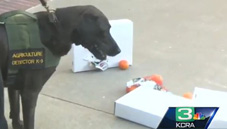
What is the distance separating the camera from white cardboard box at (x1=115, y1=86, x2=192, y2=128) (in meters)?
3.15

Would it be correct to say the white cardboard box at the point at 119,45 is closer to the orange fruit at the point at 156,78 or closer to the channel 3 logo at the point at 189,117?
the orange fruit at the point at 156,78

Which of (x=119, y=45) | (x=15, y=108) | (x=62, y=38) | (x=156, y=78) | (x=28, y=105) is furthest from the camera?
(x=119, y=45)

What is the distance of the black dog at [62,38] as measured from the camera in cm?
253

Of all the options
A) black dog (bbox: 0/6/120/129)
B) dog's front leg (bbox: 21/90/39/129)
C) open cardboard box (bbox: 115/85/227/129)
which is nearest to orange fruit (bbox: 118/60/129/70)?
open cardboard box (bbox: 115/85/227/129)

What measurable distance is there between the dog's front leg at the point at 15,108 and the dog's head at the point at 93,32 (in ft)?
2.05

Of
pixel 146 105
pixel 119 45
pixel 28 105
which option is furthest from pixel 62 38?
pixel 119 45

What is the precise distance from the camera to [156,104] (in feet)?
10.6

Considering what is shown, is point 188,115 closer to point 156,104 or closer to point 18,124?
point 156,104

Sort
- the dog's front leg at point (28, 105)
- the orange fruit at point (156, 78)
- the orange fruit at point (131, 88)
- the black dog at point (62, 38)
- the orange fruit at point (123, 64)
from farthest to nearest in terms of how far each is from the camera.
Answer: the orange fruit at point (123, 64)
the orange fruit at point (156, 78)
the orange fruit at point (131, 88)
the dog's front leg at point (28, 105)
the black dog at point (62, 38)

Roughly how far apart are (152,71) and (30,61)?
1.74m

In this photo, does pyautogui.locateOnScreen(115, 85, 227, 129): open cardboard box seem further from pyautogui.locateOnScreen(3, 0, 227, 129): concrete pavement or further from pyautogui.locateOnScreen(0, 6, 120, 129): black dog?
pyautogui.locateOnScreen(0, 6, 120, 129): black dog

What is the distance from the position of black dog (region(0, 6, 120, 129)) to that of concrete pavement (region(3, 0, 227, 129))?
61 cm

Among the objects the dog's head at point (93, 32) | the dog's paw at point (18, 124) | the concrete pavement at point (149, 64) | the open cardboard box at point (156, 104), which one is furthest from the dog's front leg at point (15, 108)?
the open cardboard box at point (156, 104)

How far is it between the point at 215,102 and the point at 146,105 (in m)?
0.52
